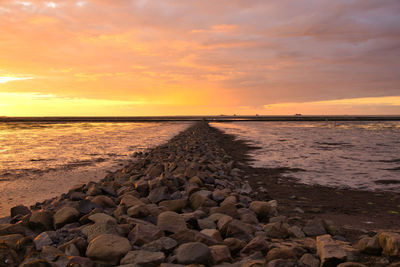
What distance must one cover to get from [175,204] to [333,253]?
277 centimetres

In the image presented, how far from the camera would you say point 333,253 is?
2.97m

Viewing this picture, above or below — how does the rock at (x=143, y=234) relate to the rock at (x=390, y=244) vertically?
below

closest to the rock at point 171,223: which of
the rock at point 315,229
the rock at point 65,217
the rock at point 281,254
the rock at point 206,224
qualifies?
the rock at point 206,224

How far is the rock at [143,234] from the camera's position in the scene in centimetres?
335

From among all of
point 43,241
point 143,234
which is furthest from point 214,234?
point 43,241

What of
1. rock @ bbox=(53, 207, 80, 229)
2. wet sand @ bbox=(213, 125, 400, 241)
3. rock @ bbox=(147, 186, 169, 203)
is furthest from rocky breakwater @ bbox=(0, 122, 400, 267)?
wet sand @ bbox=(213, 125, 400, 241)

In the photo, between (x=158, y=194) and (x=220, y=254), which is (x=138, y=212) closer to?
(x=158, y=194)

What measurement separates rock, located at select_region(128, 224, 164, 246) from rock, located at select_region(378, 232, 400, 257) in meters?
2.45

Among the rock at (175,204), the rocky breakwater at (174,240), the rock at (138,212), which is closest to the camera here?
the rocky breakwater at (174,240)

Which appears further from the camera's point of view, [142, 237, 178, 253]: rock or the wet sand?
the wet sand

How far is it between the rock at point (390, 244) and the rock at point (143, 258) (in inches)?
91.7

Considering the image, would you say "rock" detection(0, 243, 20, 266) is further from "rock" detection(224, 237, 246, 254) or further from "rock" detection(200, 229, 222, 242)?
"rock" detection(224, 237, 246, 254)

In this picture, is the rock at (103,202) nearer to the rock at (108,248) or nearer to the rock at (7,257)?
the rock at (108,248)

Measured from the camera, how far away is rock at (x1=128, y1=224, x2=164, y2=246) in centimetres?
335
